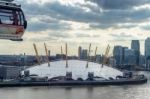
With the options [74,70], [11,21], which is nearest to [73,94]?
[11,21]

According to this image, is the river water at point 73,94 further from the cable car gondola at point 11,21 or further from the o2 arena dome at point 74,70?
the cable car gondola at point 11,21

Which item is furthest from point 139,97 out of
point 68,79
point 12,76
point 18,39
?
point 12,76

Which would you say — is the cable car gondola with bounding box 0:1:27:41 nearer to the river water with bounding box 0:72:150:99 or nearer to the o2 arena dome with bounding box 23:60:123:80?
the river water with bounding box 0:72:150:99

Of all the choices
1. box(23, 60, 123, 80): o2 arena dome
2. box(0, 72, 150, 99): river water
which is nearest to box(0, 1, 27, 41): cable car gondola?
box(0, 72, 150, 99): river water

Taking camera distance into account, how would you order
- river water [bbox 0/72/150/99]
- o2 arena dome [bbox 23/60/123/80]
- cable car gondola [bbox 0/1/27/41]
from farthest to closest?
o2 arena dome [bbox 23/60/123/80] < river water [bbox 0/72/150/99] < cable car gondola [bbox 0/1/27/41]

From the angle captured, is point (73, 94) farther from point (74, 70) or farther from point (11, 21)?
point (74, 70)

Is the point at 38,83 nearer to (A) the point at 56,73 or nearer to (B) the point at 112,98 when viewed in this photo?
(A) the point at 56,73
